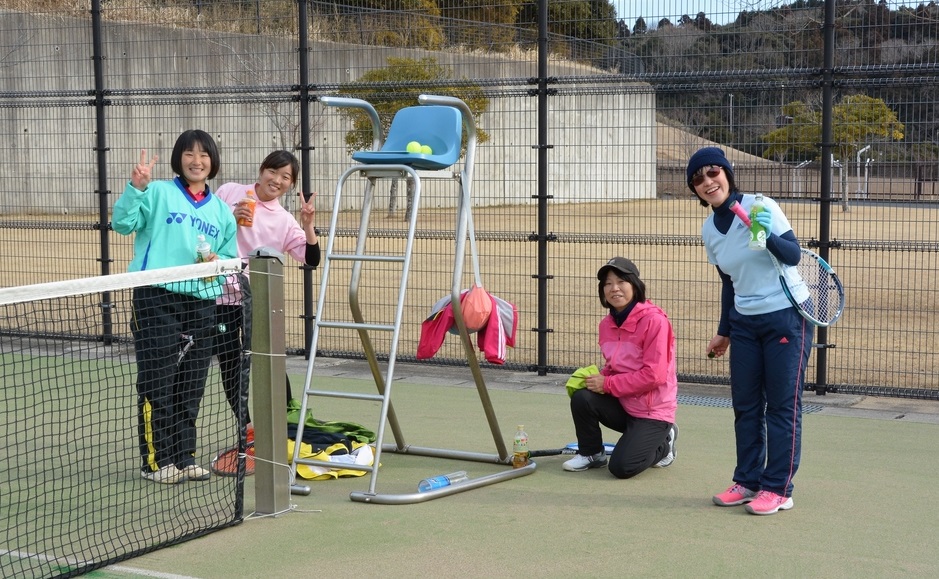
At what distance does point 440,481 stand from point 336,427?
1.04 m

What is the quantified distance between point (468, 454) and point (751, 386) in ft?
5.60

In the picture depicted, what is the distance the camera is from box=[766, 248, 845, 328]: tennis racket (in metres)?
4.94

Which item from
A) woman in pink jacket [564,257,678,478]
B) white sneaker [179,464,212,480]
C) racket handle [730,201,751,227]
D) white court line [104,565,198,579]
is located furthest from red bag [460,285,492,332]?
white court line [104,565,198,579]

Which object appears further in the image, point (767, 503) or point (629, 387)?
point (629, 387)

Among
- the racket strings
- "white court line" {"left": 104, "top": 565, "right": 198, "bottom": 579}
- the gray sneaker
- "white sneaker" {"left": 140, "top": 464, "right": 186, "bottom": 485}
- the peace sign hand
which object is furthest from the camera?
the gray sneaker

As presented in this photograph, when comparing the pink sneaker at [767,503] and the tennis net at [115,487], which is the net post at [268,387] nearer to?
the tennis net at [115,487]

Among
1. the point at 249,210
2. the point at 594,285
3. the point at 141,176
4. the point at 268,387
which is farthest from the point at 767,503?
the point at 594,285

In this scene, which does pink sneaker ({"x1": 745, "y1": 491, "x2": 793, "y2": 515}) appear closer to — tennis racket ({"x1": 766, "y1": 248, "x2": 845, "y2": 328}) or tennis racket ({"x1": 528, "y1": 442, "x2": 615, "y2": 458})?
tennis racket ({"x1": 766, "y1": 248, "x2": 845, "y2": 328})

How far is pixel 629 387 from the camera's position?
5793mm

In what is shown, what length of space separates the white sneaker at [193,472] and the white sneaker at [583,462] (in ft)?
6.08

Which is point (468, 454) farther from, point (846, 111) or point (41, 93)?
point (41, 93)

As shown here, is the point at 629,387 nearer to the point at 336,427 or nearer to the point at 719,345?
the point at 719,345

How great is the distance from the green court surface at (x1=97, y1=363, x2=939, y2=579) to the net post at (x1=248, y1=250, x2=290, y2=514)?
15cm

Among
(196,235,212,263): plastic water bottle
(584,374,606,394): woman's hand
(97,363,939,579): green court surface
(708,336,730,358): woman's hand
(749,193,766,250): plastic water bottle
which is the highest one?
(749,193,766,250): plastic water bottle
